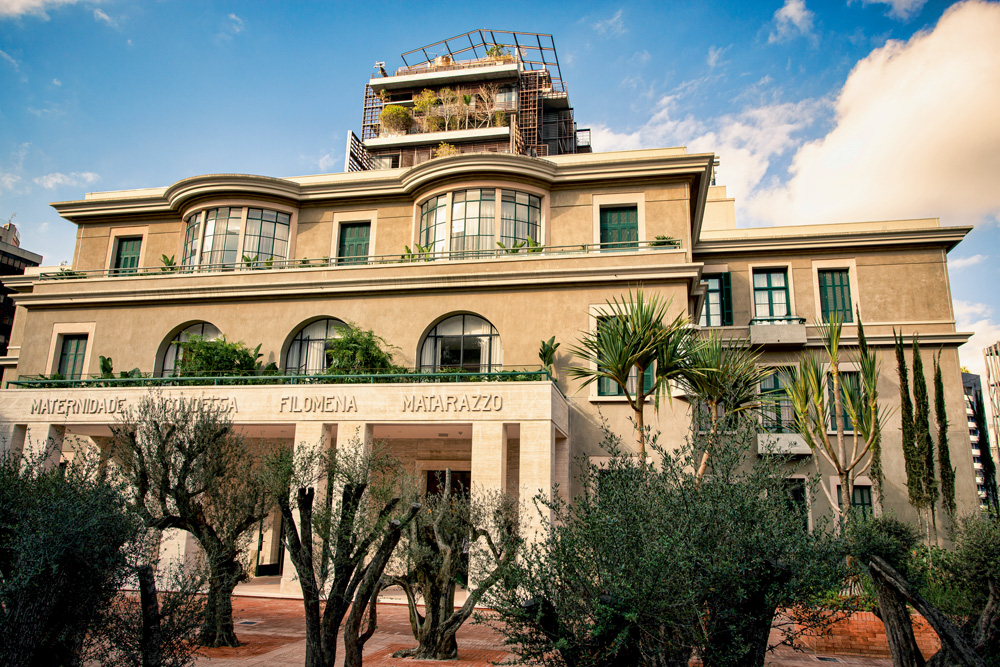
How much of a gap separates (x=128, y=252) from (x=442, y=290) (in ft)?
51.9

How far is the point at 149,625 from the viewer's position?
8.94 metres

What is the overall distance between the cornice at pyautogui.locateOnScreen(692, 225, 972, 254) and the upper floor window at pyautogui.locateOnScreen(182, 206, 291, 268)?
1701cm

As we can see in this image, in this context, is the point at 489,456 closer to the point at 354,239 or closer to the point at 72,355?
the point at 354,239

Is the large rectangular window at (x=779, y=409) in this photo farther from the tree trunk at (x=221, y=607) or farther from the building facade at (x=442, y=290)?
the tree trunk at (x=221, y=607)

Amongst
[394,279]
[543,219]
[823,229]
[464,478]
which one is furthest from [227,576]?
[823,229]

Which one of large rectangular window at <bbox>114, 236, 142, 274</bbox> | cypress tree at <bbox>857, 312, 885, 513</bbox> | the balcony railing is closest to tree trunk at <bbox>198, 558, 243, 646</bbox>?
the balcony railing

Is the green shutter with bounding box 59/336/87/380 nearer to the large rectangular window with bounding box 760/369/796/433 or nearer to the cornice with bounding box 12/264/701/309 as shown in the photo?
the cornice with bounding box 12/264/701/309

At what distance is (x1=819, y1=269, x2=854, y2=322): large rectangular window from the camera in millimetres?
26828

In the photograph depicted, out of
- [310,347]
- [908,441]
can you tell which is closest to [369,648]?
[310,347]

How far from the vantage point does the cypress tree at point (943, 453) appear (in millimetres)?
22453

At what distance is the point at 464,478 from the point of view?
23.1 m

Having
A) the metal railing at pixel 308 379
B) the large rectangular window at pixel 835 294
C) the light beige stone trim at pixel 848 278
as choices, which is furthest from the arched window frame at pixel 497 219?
the large rectangular window at pixel 835 294

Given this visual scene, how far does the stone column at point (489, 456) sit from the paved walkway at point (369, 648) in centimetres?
339

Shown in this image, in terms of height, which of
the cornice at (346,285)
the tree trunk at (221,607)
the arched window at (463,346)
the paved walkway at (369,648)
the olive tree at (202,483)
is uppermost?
the cornice at (346,285)
